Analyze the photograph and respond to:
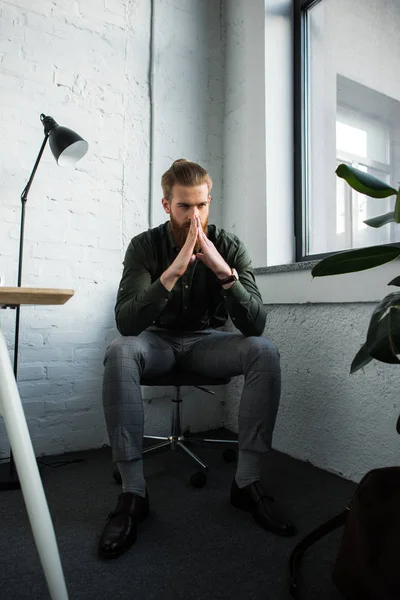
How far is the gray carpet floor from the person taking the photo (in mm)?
974

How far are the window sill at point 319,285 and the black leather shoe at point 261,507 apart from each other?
77 cm

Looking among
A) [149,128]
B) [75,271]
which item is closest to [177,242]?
[75,271]

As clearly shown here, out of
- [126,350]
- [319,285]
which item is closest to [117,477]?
[126,350]

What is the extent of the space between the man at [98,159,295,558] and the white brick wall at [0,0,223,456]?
1.45ft

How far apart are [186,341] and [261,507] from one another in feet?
2.12

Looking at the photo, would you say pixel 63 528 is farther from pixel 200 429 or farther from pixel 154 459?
pixel 200 429

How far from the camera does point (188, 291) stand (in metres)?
1.69

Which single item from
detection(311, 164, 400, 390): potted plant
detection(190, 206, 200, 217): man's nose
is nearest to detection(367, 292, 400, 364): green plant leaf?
detection(311, 164, 400, 390): potted plant

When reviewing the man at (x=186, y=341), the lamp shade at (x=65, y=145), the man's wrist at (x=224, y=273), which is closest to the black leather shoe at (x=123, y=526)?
the man at (x=186, y=341)

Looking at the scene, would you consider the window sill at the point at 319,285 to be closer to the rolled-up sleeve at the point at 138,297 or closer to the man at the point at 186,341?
the man at the point at 186,341

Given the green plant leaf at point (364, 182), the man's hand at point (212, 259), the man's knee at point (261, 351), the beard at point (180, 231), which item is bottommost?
the man's knee at point (261, 351)

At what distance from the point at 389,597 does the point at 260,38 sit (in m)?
2.33

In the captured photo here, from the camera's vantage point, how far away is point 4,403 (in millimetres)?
742

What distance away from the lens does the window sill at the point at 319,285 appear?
149 centimetres
